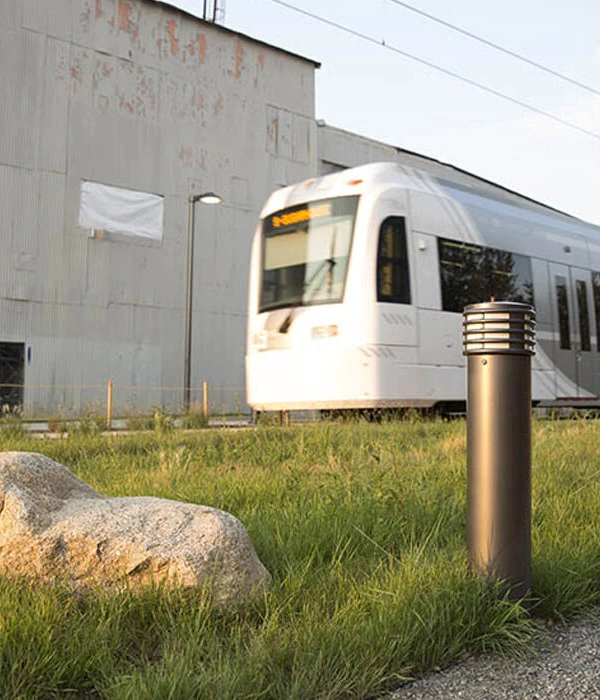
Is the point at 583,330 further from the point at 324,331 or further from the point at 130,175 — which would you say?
the point at 130,175

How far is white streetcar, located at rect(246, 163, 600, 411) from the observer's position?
1130cm

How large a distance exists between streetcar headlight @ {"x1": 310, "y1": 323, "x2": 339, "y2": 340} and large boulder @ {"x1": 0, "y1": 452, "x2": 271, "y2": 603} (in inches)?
331

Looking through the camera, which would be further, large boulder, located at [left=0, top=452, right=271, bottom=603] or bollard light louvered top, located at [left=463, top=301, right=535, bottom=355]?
bollard light louvered top, located at [left=463, top=301, right=535, bottom=355]

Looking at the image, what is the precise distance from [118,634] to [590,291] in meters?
14.7

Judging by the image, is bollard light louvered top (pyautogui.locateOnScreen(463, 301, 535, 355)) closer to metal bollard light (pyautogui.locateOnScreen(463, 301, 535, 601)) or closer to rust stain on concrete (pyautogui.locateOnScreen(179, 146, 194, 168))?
metal bollard light (pyautogui.locateOnScreen(463, 301, 535, 601))

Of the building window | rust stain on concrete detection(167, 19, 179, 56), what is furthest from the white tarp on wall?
the building window

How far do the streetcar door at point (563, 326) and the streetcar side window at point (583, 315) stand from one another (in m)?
0.26

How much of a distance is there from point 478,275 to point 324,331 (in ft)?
10.2

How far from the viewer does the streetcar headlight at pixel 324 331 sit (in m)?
11.4

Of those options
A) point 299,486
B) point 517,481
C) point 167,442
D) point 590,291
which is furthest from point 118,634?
point 590,291

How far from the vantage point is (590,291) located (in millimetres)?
15805

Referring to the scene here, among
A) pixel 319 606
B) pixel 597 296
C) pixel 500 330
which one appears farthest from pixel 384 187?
pixel 319 606

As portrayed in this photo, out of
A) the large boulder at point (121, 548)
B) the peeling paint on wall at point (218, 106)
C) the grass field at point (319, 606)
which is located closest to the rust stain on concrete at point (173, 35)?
the peeling paint on wall at point (218, 106)

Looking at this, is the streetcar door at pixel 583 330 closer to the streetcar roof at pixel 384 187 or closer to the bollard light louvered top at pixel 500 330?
the streetcar roof at pixel 384 187
